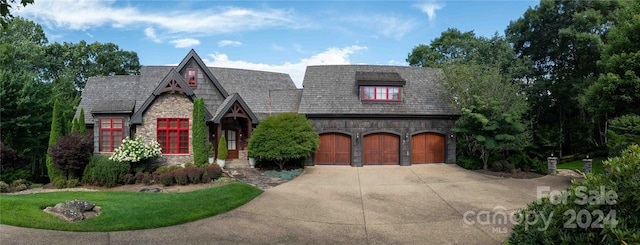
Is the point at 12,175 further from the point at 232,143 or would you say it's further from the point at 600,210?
the point at 600,210

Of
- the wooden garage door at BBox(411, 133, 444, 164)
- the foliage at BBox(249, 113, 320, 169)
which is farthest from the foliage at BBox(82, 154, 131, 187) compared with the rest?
the wooden garage door at BBox(411, 133, 444, 164)

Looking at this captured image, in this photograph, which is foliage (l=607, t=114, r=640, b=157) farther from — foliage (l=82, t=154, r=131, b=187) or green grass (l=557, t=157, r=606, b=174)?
foliage (l=82, t=154, r=131, b=187)

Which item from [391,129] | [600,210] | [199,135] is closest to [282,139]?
[199,135]

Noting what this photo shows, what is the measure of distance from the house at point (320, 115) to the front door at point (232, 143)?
6cm

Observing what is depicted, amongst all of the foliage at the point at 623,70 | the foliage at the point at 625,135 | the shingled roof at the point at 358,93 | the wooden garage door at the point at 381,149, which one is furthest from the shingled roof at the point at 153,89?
the foliage at the point at 623,70

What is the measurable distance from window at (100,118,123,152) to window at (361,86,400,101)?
14.9 metres

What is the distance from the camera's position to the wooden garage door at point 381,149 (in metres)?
19.6

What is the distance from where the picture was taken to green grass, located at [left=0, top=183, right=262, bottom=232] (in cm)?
770

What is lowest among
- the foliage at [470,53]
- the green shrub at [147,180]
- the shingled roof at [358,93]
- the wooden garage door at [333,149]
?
the green shrub at [147,180]

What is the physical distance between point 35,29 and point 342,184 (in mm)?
39807

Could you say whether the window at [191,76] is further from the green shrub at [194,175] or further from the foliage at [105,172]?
the green shrub at [194,175]

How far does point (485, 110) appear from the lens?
17.3 metres

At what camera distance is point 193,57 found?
63.7 feet

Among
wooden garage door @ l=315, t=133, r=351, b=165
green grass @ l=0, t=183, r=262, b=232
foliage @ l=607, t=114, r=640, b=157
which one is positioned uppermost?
foliage @ l=607, t=114, r=640, b=157
